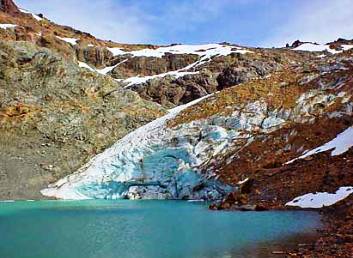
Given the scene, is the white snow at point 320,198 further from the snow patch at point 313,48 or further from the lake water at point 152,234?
the snow patch at point 313,48

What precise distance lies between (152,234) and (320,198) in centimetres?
1769

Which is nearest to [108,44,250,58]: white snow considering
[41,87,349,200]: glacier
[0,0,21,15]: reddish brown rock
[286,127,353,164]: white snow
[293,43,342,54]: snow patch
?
[293,43,342,54]: snow patch

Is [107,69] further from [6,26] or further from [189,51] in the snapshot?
[6,26]

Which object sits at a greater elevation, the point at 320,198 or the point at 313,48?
the point at 313,48

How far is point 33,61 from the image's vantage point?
10188cm

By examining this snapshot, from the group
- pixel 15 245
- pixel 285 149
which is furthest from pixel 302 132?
pixel 15 245

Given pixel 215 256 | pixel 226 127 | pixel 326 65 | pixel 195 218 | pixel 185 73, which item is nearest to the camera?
pixel 215 256

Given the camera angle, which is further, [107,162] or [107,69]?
[107,69]

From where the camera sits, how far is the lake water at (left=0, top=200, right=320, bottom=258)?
946 inches

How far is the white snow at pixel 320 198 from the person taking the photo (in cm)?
4003

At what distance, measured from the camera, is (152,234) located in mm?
30344

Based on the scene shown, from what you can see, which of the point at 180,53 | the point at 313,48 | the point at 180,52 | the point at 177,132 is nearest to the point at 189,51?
the point at 180,52

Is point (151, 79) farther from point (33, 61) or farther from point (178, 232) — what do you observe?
point (178, 232)

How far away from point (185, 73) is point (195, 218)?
90413 millimetres
